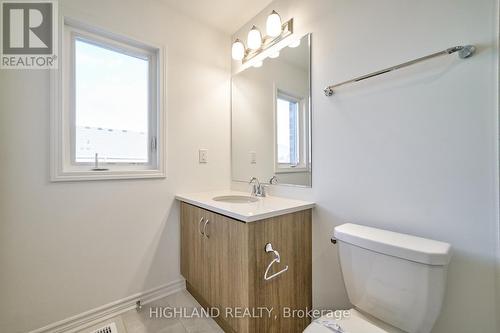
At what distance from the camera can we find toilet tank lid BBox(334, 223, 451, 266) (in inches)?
30.0

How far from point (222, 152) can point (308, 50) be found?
110 centimetres

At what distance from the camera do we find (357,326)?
0.88 meters

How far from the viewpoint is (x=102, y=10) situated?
140 cm

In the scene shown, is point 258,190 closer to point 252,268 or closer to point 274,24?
point 252,268

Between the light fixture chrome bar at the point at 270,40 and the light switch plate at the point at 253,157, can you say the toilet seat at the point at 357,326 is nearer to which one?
the light switch plate at the point at 253,157

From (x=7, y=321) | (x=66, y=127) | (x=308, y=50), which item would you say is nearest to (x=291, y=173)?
(x=308, y=50)

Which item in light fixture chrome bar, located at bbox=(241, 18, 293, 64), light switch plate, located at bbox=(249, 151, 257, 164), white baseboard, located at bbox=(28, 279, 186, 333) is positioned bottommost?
white baseboard, located at bbox=(28, 279, 186, 333)

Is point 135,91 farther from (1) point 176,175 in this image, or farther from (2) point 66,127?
(1) point 176,175

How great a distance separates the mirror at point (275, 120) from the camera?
1435 millimetres

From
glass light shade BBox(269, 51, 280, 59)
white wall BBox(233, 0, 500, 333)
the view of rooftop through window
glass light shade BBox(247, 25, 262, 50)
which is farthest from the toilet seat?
glass light shade BBox(247, 25, 262, 50)

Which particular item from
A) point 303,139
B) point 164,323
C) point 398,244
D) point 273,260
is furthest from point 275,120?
point 164,323

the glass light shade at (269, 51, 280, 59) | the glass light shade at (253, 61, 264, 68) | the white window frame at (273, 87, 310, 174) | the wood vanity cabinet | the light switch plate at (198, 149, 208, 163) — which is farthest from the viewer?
the light switch plate at (198, 149, 208, 163)

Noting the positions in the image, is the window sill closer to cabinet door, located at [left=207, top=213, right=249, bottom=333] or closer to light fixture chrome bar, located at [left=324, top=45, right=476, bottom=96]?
cabinet door, located at [left=207, top=213, right=249, bottom=333]
